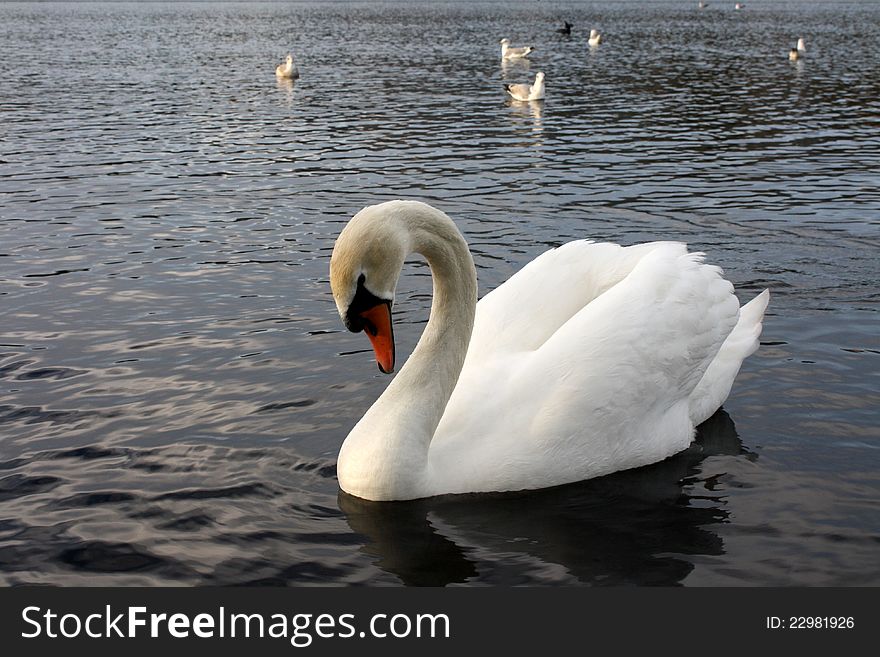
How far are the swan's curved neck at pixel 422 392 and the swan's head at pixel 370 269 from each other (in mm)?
356

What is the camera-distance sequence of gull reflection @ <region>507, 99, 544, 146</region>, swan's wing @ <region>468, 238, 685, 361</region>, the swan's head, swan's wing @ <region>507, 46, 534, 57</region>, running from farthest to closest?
swan's wing @ <region>507, 46, 534, 57</region> < gull reflection @ <region>507, 99, 544, 146</region> < swan's wing @ <region>468, 238, 685, 361</region> < the swan's head

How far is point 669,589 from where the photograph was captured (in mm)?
6094

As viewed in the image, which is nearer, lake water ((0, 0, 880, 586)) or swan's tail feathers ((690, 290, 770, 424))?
lake water ((0, 0, 880, 586))

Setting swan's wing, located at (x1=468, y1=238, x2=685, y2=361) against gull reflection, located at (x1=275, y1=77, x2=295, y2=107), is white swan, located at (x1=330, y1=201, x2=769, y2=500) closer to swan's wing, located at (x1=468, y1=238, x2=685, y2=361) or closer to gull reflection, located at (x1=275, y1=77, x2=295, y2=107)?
swan's wing, located at (x1=468, y1=238, x2=685, y2=361)

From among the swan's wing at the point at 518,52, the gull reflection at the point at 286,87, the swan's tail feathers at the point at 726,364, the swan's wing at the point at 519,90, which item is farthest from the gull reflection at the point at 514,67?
the swan's tail feathers at the point at 726,364

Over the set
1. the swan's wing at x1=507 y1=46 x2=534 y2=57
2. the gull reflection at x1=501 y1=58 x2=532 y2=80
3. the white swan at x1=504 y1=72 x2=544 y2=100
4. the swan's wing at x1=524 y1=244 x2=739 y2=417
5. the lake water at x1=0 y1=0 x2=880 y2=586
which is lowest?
the lake water at x1=0 y1=0 x2=880 y2=586

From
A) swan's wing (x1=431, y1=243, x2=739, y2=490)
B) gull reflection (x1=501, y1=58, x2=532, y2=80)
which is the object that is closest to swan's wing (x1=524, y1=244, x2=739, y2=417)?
swan's wing (x1=431, y1=243, x2=739, y2=490)

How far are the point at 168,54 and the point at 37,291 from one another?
3726 cm

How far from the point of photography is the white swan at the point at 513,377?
6.71 metres

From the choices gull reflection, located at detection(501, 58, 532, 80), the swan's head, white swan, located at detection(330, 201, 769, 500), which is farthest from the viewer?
gull reflection, located at detection(501, 58, 532, 80)

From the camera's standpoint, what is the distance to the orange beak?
6.26 meters

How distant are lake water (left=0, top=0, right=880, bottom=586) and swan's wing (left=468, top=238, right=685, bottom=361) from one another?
3.74 ft

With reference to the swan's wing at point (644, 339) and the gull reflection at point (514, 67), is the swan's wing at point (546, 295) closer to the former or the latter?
the swan's wing at point (644, 339)

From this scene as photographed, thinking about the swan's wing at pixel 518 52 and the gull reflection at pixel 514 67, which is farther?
the swan's wing at pixel 518 52
